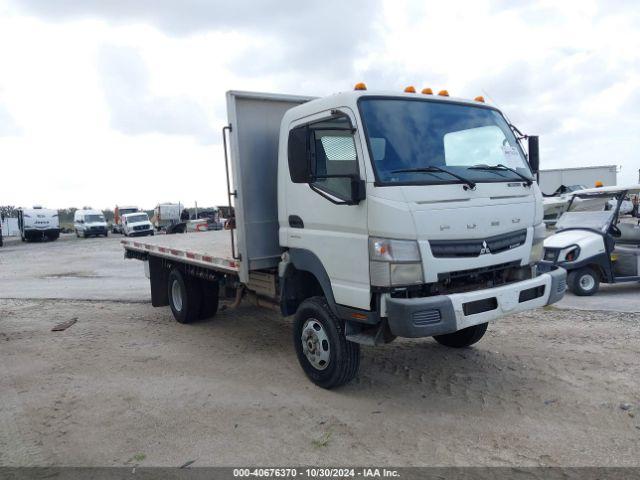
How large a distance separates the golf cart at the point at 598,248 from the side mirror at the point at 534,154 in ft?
12.7

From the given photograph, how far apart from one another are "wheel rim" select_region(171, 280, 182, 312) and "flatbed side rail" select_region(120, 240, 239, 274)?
1.61 feet

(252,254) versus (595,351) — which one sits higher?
(252,254)

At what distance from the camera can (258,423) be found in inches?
165

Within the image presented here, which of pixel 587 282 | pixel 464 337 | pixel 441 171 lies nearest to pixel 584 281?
pixel 587 282

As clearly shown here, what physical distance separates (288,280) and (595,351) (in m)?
3.48

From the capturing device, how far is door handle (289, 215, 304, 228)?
4.93 m

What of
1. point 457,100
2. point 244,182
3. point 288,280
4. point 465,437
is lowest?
point 465,437

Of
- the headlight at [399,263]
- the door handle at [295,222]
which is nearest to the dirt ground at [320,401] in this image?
the headlight at [399,263]

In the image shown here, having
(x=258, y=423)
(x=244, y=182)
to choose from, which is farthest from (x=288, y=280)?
(x=258, y=423)

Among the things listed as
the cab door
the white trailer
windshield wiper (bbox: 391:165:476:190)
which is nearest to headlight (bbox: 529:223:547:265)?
windshield wiper (bbox: 391:165:476:190)

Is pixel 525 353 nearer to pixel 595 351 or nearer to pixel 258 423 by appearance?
pixel 595 351

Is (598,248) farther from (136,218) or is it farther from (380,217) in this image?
(136,218)

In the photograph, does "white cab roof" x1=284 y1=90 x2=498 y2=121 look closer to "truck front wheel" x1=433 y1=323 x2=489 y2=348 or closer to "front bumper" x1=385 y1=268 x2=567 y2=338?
"front bumper" x1=385 y1=268 x2=567 y2=338

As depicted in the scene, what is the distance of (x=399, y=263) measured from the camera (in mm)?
4000
